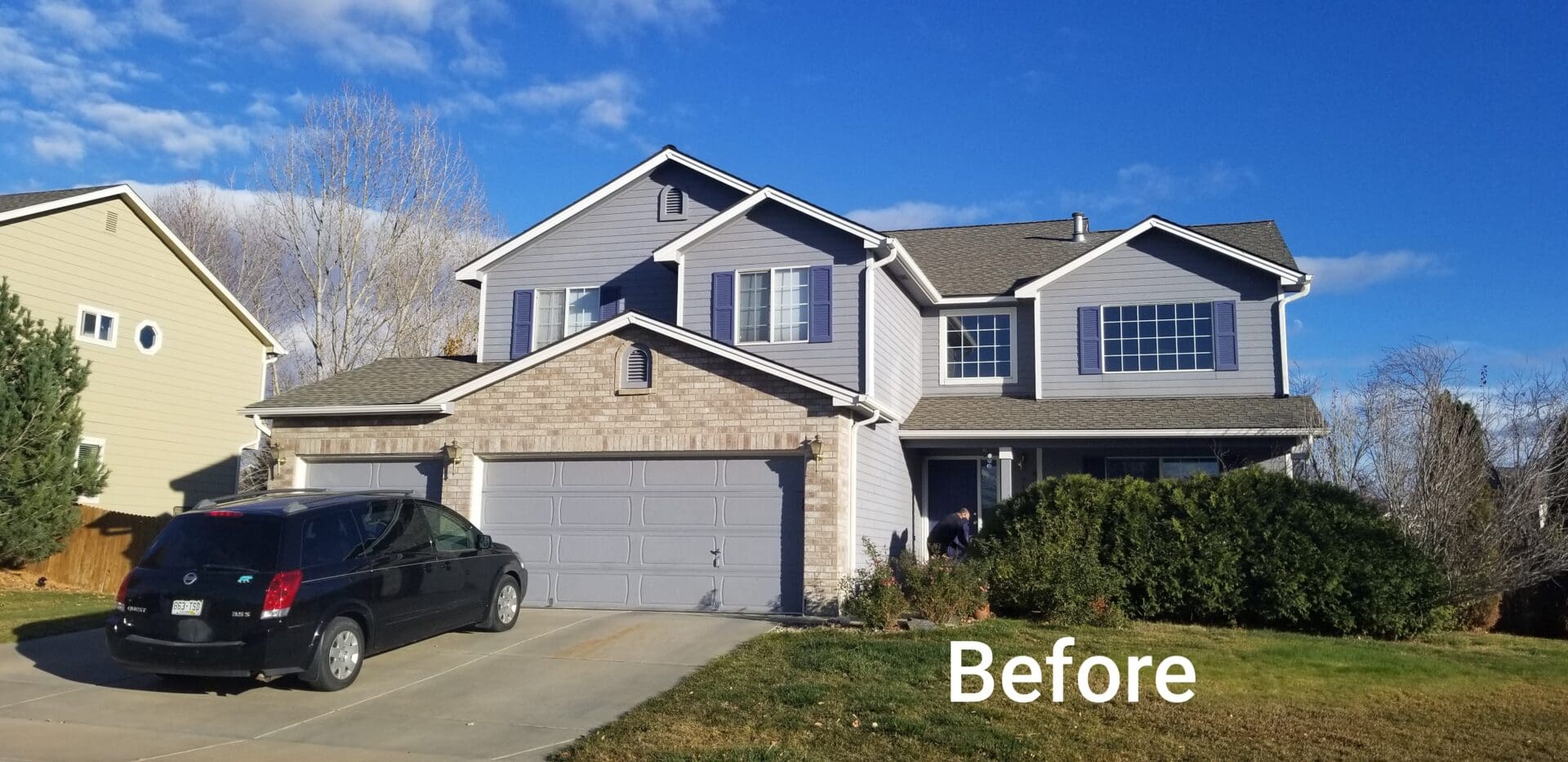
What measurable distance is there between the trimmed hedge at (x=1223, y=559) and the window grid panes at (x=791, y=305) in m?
4.66

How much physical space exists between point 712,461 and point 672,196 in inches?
240

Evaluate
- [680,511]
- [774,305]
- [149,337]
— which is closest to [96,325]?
[149,337]

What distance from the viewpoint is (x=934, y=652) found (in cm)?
1142

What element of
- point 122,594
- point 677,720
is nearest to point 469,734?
point 677,720

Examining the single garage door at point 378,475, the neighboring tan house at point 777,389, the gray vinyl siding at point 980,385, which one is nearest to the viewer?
the neighboring tan house at point 777,389

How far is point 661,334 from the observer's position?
15.6 meters

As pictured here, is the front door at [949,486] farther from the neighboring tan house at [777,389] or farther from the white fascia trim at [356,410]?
the white fascia trim at [356,410]

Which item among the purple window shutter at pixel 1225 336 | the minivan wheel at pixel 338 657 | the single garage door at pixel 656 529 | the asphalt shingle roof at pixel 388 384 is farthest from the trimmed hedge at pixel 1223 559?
the asphalt shingle roof at pixel 388 384

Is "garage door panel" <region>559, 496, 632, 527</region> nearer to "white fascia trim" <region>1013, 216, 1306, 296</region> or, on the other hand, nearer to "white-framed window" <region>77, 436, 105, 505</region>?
"white fascia trim" <region>1013, 216, 1306, 296</region>

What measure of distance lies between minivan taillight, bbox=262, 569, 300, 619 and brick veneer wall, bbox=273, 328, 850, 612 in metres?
6.17

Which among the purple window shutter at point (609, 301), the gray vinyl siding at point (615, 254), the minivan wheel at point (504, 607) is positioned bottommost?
the minivan wheel at point (504, 607)

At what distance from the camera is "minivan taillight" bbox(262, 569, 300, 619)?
961cm

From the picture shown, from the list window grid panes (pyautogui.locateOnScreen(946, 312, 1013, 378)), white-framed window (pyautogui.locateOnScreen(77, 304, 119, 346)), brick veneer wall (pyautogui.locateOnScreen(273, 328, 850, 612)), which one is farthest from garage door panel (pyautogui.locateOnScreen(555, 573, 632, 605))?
white-framed window (pyautogui.locateOnScreen(77, 304, 119, 346))

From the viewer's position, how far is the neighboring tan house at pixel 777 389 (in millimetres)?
15289
